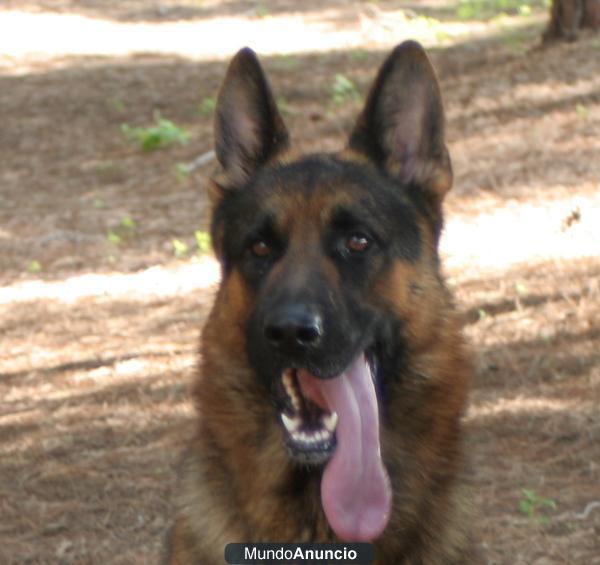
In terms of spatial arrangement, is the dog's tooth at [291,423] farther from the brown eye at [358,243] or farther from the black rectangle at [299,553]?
the brown eye at [358,243]

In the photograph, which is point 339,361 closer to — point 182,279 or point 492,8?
point 182,279

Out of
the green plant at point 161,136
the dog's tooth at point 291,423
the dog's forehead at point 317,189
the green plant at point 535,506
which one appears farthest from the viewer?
the green plant at point 161,136

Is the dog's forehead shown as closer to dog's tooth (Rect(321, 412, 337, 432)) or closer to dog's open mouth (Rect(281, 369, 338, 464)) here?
dog's open mouth (Rect(281, 369, 338, 464))

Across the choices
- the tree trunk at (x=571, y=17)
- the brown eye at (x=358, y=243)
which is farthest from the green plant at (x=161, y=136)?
the brown eye at (x=358, y=243)

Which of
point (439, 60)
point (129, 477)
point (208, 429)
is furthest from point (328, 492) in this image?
point (439, 60)

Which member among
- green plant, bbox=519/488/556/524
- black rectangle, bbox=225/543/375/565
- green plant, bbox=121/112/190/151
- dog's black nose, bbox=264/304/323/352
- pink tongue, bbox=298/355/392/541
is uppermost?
dog's black nose, bbox=264/304/323/352

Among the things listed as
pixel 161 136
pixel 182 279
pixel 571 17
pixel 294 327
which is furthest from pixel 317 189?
pixel 571 17

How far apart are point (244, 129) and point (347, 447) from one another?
1425mm

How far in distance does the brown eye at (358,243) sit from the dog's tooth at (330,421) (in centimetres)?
62

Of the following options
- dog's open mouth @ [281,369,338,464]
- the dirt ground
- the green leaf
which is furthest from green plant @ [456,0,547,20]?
dog's open mouth @ [281,369,338,464]

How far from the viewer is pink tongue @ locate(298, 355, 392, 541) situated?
4.84m

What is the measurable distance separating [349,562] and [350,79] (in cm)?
1241

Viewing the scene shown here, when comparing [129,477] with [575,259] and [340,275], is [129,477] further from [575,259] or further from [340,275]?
[575,259]

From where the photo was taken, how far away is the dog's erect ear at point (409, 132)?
17.6 feet
